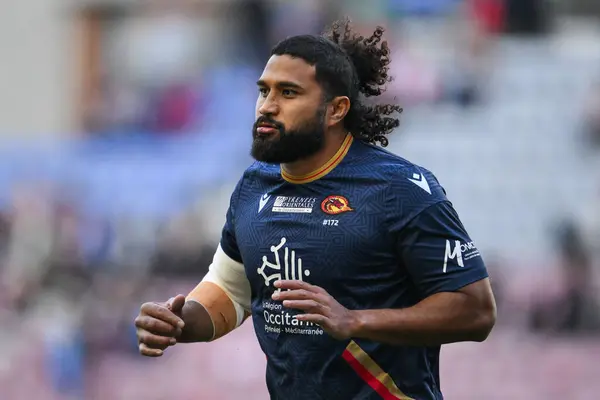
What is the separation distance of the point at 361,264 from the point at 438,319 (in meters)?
0.35

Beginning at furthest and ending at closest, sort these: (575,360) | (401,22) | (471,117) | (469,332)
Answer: (401,22) < (471,117) < (575,360) < (469,332)

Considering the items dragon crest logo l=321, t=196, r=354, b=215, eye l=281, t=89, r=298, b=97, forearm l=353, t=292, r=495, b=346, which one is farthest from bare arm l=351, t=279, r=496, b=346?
eye l=281, t=89, r=298, b=97

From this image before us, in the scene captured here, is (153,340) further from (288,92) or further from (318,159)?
(288,92)

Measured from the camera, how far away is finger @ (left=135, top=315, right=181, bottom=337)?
177 inches

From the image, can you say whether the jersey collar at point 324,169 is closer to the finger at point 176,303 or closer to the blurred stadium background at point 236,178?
the finger at point 176,303

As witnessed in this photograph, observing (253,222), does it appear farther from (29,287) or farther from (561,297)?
(29,287)

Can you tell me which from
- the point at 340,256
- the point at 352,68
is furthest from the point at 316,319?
the point at 352,68

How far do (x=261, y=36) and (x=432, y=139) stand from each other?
8.42 ft

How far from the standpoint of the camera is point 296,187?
4.81 metres

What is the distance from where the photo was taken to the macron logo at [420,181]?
4.55 m

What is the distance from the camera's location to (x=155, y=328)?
14.8 feet

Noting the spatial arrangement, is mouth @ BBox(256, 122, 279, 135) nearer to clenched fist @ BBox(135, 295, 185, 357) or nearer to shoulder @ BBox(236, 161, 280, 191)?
shoulder @ BBox(236, 161, 280, 191)

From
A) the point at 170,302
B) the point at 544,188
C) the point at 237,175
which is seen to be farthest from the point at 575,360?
the point at 170,302

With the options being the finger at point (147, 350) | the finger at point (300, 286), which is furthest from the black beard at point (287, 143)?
the finger at point (147, 350)
